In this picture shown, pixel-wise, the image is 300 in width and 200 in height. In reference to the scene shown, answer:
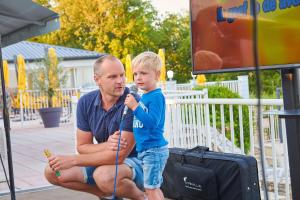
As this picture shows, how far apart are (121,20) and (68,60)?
8.57m

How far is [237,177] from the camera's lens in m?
3.17

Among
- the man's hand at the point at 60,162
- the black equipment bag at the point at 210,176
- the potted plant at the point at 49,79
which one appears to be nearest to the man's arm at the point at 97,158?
the man's hand at the point at 60,162

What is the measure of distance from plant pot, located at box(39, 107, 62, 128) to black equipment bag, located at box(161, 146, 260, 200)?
9.22 m

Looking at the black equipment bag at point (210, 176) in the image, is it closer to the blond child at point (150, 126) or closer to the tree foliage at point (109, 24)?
the blond child at point (150, 126)

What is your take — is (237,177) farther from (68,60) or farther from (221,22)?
(68,60)

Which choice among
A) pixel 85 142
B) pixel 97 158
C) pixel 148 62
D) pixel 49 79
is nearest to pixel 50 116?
pixel 49 79

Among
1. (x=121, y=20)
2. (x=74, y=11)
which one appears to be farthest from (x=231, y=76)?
(x=74, y=11)

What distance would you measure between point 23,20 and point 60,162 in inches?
85.1

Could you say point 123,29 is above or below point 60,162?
above

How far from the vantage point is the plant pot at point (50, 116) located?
12598 mm

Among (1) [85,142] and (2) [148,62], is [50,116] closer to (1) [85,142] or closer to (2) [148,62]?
(1) [85,142]

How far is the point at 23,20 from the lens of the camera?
4.73m

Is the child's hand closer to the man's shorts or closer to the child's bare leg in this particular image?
the man's shorts

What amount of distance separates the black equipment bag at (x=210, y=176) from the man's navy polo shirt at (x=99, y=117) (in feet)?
1.71
